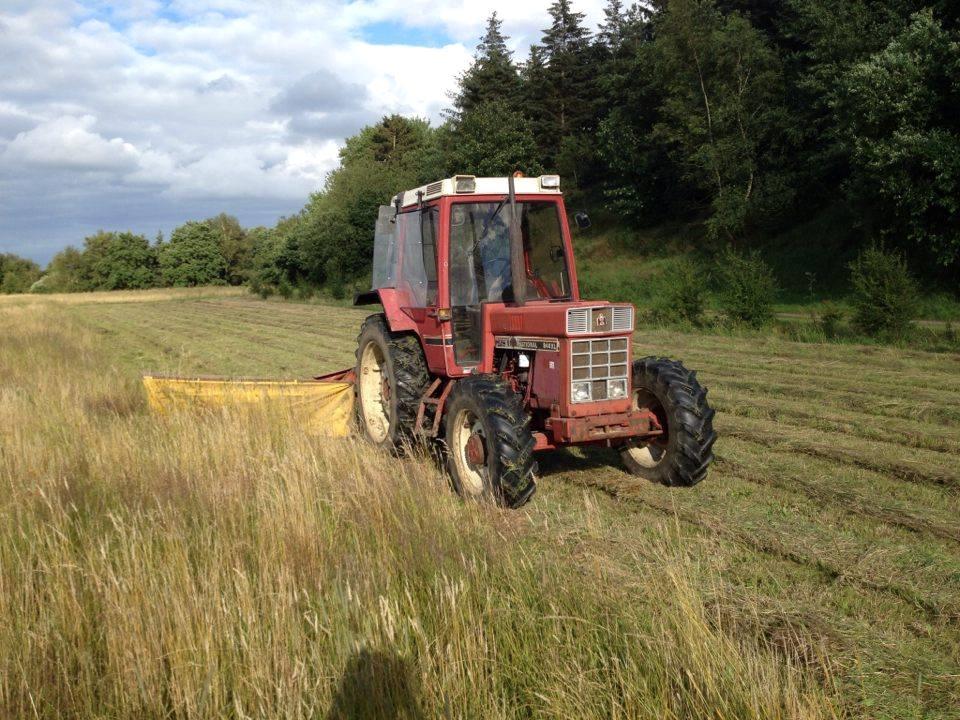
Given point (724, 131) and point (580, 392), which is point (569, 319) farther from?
point (724, 131)

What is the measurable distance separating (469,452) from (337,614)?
254 centimetres

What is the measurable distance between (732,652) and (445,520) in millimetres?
1806

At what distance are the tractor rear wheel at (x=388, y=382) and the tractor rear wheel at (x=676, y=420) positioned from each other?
1919 millimetres

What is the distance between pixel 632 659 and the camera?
115 inches

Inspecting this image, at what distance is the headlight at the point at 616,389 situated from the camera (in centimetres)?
593

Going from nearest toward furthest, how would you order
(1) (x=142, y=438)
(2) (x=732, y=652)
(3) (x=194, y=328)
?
(2) (x=732, y=652)
(1) (x=142, y=438)
(3) (x=194, y=328)

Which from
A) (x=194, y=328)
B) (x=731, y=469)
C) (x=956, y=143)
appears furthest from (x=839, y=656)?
(x=194, y=328)

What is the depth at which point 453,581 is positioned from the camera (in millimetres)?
3514

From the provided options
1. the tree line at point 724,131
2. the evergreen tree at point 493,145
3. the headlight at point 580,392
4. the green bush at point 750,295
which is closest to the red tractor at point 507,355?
the headlight at point 580,392

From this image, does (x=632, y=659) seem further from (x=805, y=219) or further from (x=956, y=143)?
(x=805, y=219)

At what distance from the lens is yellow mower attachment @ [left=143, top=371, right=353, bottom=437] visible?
7.54 metres

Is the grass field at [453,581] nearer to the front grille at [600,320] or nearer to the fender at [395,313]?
the front grille at [600,320]

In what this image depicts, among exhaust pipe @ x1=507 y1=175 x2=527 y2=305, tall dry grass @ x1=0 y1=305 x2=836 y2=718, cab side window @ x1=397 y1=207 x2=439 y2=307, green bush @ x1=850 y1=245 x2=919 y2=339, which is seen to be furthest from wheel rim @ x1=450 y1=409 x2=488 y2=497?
green bush @ x1=850 y1=245 x2=919 y2=339

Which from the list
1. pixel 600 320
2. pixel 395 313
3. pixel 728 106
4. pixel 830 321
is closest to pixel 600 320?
pixel 600 320
